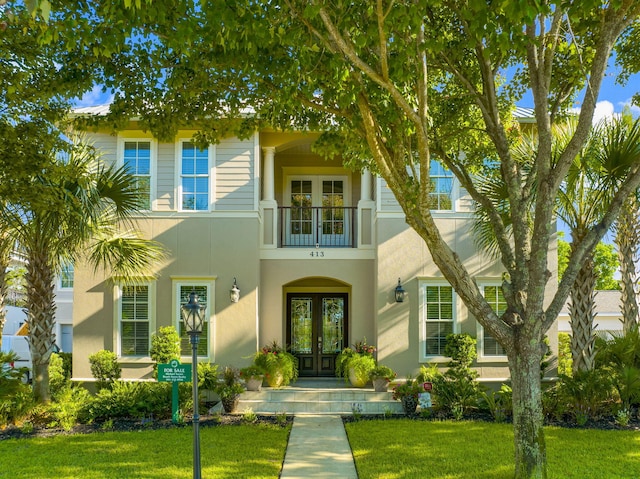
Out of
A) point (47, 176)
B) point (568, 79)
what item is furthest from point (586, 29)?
point (47, 176)

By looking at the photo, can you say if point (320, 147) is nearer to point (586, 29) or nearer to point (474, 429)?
point (586, 29)


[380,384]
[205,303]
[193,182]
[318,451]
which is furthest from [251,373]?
[193,182]

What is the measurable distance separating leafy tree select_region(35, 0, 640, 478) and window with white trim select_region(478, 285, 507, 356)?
646 centimetres

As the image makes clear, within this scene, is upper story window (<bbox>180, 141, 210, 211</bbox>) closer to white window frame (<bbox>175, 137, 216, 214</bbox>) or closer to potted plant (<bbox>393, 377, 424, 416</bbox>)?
white window frame (<bbox>175, 137, 216, 214</bbox>)

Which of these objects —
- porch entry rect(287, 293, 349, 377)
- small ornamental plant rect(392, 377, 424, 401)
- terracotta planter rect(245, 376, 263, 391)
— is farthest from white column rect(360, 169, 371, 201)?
terracotta planter rect(245, 376, 263, 391)

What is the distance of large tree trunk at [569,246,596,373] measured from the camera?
37.8ft

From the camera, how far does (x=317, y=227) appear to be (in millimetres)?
16250

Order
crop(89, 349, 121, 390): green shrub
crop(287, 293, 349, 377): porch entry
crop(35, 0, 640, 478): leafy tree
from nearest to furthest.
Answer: crop(35, 0, 640, 478): leafy tree, crop(89, 349, 121, 390): green shrub, crop(287, 293, 349, 377): porch entry

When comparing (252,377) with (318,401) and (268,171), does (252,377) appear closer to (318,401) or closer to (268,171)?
(318,401)

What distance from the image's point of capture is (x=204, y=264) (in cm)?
1447

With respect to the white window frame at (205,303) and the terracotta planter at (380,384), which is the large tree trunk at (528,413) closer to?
the terracotta planter at (380,384)

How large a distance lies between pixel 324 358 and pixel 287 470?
8.24 metres

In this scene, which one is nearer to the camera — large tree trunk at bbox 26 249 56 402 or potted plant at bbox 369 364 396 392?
large tree trunk at bbox 26 249 56 402

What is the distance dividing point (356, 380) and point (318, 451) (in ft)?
15.9
